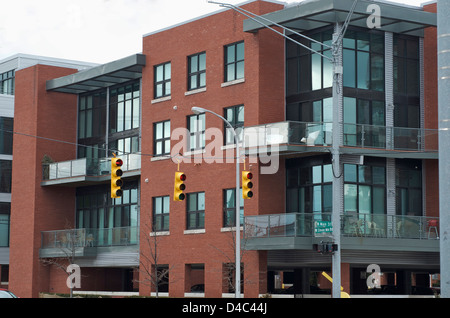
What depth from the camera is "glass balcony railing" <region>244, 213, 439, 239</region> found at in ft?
112

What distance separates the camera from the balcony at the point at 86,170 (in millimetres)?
46156

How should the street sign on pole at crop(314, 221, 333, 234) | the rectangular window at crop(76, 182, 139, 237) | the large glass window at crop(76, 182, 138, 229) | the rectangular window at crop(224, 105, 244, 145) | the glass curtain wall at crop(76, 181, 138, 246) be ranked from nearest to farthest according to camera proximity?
the street sign on pole at crop(314, 221, 333, 234) < the rectangular window at crop(224, 105, 244, 145) < the rectangular window at crop(76, 182, 139, 237) < the glass curtain wall at crop(76, 181, 138, 246) < the large glass window at crop(76, 182, 138, 229)

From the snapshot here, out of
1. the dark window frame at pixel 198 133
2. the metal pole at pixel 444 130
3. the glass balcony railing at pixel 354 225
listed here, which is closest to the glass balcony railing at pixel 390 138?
the glass balcony railing at pixel 354 225

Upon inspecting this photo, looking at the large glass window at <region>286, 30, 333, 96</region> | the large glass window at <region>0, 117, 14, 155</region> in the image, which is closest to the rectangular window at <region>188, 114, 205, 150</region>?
the large glass window at <region>286, 30, 333, 96</region>

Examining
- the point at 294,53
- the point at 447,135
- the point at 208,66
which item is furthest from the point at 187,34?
the point at 447,135

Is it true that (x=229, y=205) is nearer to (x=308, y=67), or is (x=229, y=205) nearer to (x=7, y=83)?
(x=308, y=67)

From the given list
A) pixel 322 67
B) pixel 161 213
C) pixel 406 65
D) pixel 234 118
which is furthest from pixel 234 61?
pixel 161 213

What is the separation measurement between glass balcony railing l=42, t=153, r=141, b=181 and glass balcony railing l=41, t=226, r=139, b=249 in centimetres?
355

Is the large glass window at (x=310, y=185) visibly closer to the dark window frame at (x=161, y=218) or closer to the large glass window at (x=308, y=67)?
the large glass window at (x=308, y=67)

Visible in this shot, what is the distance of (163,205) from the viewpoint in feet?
143

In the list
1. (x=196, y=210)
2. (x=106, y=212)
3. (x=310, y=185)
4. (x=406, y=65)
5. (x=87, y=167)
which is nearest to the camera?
(x=310, y=185)

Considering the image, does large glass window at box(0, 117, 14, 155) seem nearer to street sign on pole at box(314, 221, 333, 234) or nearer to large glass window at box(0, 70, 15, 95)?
large glass window at box(0, 70, 15, 95)

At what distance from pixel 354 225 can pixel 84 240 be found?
63.6 ft

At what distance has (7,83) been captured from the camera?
70.9 m
